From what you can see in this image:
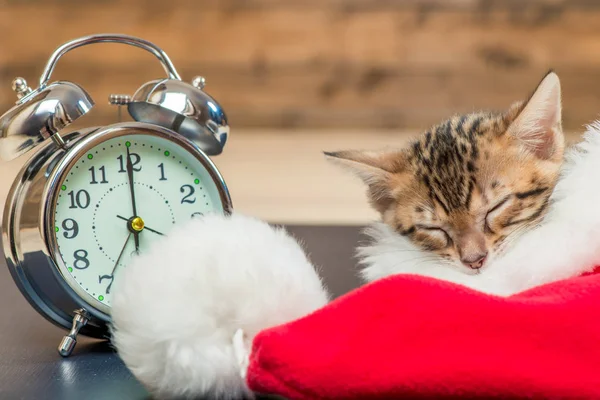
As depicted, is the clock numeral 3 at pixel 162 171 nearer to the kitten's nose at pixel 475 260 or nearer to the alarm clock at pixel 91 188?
the alarm clock at pixel 91 188

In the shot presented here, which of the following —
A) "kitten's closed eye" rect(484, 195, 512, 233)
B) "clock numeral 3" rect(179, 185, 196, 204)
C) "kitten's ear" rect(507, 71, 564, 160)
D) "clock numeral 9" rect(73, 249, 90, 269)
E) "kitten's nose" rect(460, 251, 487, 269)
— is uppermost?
"kitten's ear" rect(507, 71, 564, 160)

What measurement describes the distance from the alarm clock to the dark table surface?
0.03m

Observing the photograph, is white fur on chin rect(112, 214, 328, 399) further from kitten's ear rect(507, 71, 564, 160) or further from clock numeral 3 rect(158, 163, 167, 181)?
kitten's ear rect(507, 71, 564, 160)

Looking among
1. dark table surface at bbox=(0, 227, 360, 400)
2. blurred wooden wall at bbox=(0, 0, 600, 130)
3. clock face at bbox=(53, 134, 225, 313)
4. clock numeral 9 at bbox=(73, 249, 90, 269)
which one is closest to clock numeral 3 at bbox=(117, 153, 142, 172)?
clock face at bbox=(53, 134, 225, 313)

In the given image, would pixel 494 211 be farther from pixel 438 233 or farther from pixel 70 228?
pixel 70 228

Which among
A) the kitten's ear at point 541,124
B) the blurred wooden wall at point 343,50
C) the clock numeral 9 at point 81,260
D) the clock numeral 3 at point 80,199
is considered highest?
the kitten's ear at point 541,124

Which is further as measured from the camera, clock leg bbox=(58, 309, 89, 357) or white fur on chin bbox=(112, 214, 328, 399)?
clock leg bbox=(58, 309, 89, 357)

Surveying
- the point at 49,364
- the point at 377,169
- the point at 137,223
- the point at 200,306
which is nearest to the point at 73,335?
the point at 49,364

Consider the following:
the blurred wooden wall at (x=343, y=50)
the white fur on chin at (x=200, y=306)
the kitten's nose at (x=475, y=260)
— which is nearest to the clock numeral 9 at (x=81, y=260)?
the white fur on chin at (x=200, y=306)

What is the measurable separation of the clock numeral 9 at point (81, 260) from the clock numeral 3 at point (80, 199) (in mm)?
56

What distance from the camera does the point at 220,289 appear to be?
69 centimetres

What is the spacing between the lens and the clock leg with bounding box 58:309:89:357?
933 millimetres

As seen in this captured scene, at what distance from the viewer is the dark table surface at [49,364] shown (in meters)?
0.82

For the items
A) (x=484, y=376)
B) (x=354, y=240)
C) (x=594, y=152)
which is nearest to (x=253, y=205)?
(x=354, y=240)
